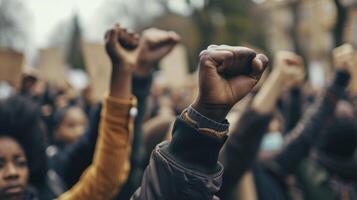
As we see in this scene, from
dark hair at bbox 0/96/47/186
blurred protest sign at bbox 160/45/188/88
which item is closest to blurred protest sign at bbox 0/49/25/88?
dark hair at bbox 0/96/47/186

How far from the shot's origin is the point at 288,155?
3.53 m

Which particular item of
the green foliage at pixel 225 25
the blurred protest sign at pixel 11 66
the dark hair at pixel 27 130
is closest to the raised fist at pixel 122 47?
the dark hair at pixel 27 130

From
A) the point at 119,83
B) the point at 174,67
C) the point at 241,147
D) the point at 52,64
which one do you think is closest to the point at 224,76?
the point at 119,83

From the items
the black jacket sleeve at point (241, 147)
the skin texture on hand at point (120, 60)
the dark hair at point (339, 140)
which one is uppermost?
the skin texture on hand at point (120, 60)

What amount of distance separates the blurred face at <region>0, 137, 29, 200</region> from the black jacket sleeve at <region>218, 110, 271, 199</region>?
81 centimetres

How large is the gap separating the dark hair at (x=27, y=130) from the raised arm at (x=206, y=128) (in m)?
1.04

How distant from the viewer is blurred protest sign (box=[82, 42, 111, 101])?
3494 mm

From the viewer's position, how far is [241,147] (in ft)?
8.99

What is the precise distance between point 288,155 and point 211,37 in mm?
22058

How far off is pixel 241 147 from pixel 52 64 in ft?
12.1

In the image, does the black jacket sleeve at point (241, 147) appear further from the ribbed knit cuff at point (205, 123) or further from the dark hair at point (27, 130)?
the ribbed knit cuff at point (205, 123)

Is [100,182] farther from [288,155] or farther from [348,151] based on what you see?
[348,151]

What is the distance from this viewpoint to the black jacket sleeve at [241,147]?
2.74 m

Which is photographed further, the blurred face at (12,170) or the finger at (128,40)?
the finger at (128,40)
